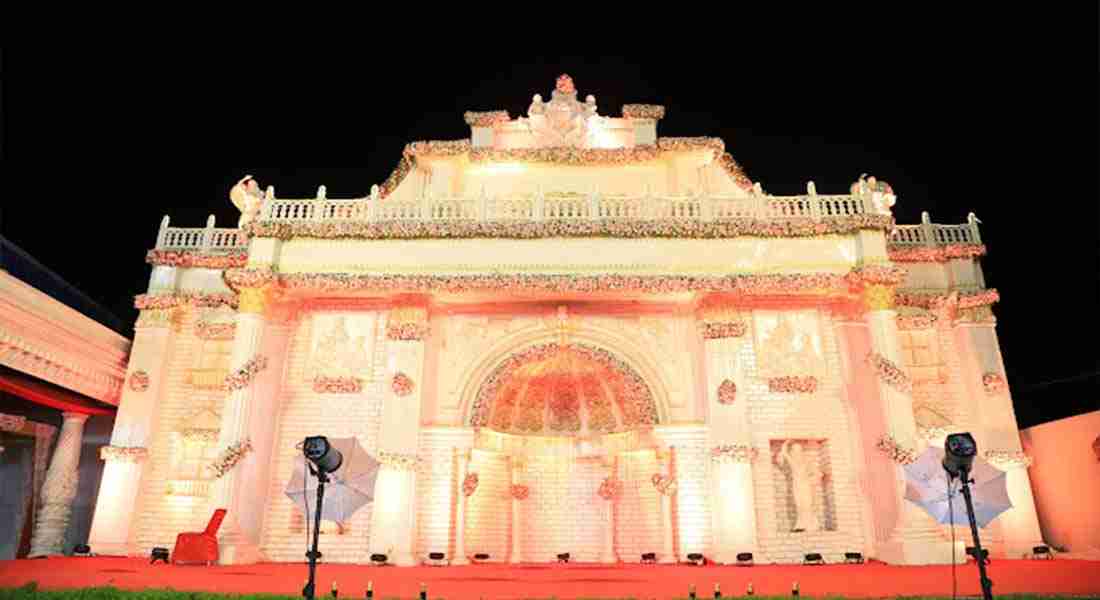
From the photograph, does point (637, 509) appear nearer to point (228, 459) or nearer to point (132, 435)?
point (228, 459)

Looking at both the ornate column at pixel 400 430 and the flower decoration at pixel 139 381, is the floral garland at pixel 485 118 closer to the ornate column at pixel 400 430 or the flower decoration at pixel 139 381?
A: the ornate column at pixel 400 430

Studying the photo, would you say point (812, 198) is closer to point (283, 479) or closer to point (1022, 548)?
point (1022, 548)

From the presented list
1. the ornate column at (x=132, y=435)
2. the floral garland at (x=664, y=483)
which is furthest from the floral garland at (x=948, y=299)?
the ornate column at (x=132, y=435)

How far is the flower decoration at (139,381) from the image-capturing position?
15562 millimetres

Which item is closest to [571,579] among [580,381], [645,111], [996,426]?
[580,381]

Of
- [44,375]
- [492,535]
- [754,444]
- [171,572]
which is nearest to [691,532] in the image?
[754,444]

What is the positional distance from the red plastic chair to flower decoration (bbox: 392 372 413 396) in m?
4.18

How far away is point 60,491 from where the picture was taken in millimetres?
15875

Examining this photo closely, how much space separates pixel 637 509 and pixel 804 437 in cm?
388

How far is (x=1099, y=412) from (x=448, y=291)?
14.2 m

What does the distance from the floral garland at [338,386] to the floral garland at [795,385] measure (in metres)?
8.86

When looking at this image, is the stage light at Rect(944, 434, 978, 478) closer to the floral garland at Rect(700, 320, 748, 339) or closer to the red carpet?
the red carpet

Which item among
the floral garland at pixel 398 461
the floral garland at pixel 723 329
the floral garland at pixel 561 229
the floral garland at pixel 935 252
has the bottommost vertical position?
the floral garland at pixel 398 461

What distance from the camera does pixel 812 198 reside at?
14539mm
